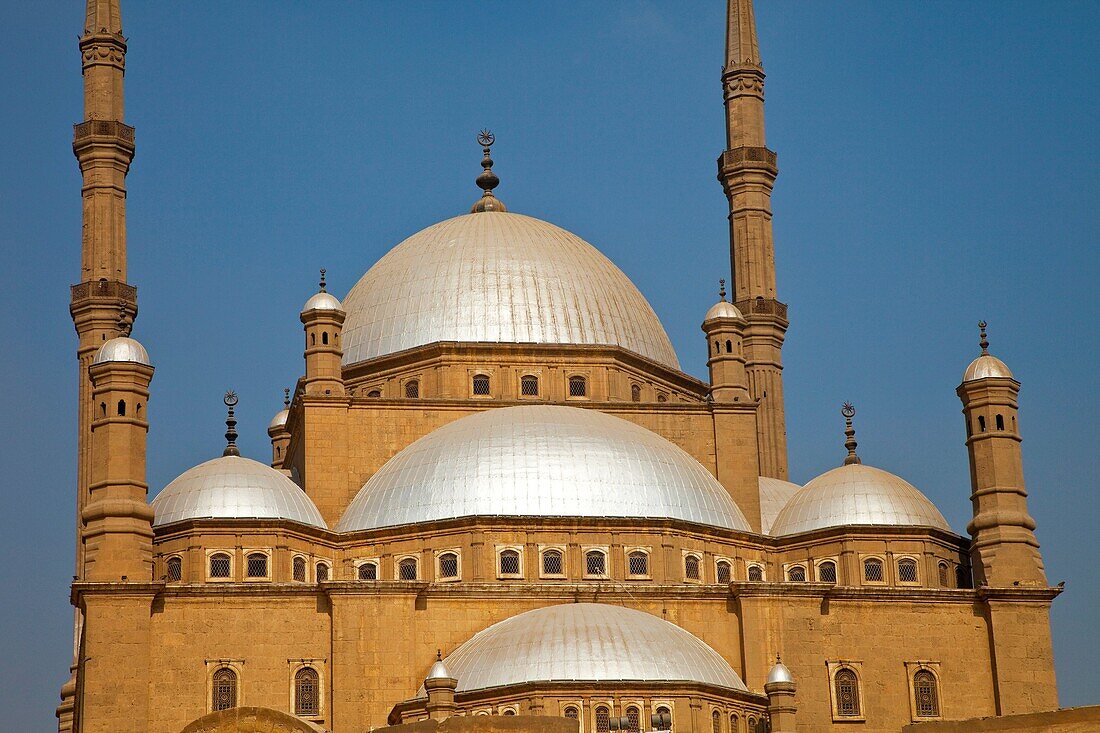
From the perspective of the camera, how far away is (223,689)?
32.8 metres

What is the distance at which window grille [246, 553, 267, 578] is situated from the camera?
1366 inches

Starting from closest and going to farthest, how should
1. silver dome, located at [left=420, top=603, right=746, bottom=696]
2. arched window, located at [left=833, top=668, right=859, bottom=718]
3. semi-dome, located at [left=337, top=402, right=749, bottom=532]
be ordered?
silver dome, located at [left=420, top=603, right=746, bottom=696]
arched window, located at [left=833, top=668, right=859, bottom=718]
semi-dome, located at [left=337, top=402, right=749, bottom=532]

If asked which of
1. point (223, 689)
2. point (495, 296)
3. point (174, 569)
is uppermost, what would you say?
point (495, 296)

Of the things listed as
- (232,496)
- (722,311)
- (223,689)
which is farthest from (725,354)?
(223,689)

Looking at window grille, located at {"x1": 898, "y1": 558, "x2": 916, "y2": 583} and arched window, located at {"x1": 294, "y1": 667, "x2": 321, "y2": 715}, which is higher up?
window grille, located at {"x1": 898, "y1": 558, "x2": 916, "y2": 583}

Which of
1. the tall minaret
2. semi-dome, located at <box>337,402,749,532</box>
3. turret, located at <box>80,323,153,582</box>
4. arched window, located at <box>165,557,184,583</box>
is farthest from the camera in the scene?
the tall minaret

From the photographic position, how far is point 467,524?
34906 mm

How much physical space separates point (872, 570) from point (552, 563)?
586 cm

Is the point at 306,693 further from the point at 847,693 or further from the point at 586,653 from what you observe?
the point at 847,693

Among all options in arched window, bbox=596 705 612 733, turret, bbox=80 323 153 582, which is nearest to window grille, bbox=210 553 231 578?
turret, bbox=80 323 153 582

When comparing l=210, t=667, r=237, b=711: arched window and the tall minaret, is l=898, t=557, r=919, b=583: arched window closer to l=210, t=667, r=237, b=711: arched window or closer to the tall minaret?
the tall minaret

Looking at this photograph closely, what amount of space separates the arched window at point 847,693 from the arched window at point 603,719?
211 inches

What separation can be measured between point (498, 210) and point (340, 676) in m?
15.0

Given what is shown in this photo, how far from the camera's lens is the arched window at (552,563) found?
34969 mm
